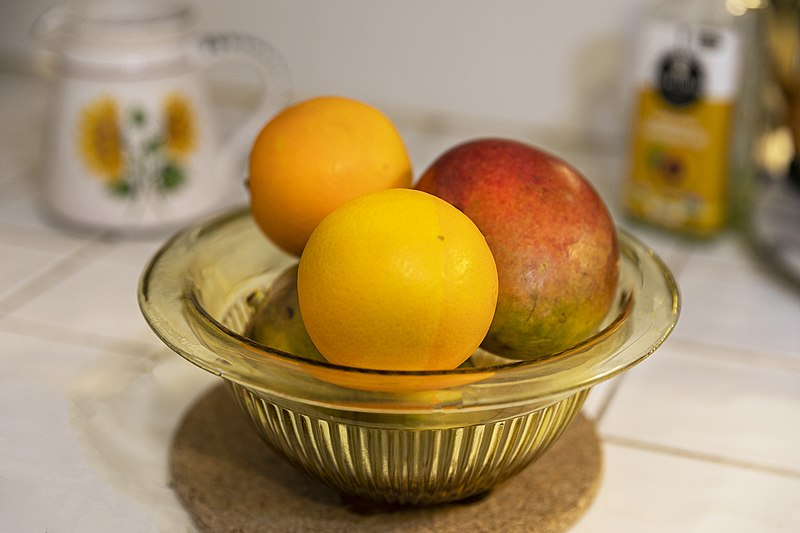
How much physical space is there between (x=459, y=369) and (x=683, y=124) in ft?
1.68

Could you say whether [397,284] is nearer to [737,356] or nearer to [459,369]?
[459,369]

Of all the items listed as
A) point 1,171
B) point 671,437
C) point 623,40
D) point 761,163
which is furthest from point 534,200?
point 1,171

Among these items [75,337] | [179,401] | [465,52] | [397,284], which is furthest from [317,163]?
[465,52]

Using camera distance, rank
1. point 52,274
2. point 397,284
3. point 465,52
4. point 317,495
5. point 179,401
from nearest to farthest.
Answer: point 397,284 → point 317,495 → point 179,401 → point 52,274 → point 465,52

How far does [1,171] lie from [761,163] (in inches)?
28.7

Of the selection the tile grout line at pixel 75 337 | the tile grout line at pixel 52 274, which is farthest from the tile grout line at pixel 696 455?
the tile grout line at pixel 52 274

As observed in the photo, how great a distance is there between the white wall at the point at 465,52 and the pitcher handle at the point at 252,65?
223 mm

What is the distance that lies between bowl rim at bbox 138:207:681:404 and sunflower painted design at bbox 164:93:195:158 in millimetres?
367

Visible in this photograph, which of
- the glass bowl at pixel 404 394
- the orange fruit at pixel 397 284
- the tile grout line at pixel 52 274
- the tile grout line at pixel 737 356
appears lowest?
the tile grout line at pixel 52 274

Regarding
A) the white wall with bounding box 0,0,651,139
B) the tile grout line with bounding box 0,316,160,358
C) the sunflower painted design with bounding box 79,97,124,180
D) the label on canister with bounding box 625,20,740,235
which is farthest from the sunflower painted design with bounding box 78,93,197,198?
the label on canister with bounding box 625,20,740,235

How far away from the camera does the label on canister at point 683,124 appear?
2.64ft

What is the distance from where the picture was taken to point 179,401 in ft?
1.94

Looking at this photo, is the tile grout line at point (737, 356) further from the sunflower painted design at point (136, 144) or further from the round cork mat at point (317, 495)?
the sunflower painted design at point (136, 144)

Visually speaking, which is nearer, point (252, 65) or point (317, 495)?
point (317, 495)
